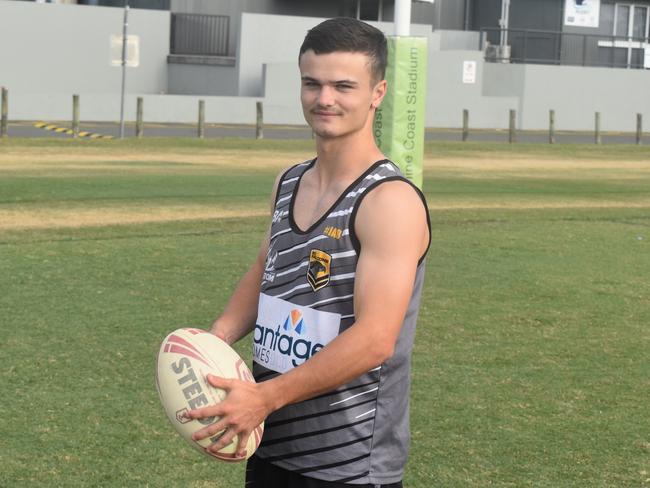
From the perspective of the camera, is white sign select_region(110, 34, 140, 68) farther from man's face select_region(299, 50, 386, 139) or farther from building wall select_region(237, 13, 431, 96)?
man's face select_region(299, 50, 386, 139)

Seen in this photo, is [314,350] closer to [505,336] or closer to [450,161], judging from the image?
[505,336]

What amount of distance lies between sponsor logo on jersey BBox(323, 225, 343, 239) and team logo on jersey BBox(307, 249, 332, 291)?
49 millimetres

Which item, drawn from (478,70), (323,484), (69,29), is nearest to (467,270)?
(323,484)

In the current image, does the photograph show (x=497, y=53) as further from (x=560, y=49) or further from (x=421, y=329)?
(x=421, y=329)

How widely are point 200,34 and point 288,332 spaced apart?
41401 mm

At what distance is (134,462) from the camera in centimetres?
615

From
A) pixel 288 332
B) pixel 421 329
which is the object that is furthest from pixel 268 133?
pixel 288 332

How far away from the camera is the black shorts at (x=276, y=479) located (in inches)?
137

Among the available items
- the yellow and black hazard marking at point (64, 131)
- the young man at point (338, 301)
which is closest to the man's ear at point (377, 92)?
the young man at point (338, 301)

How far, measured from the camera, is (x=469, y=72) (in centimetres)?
4512

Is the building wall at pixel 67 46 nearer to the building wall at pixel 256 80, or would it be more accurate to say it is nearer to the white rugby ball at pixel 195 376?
the building wall at pixel 256 80

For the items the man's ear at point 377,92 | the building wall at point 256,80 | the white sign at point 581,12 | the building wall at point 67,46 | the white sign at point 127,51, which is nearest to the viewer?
the man's ear at point 377,92

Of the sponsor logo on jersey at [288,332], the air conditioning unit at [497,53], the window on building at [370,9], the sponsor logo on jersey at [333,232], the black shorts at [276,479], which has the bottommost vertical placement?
the black shorts at [276,479]

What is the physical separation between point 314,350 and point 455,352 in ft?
17.5
